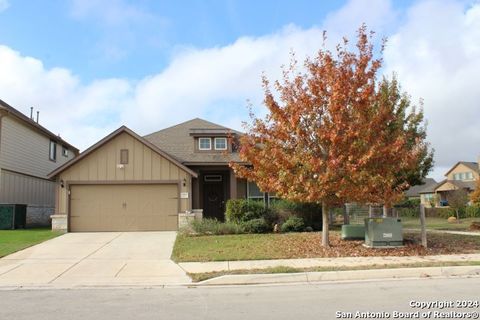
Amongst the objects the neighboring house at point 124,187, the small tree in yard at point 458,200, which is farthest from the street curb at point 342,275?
the small tree in yard at point 458,200

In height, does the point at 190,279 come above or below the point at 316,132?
below

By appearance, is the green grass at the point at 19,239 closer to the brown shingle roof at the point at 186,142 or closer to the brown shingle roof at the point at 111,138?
the brown shingle roof at the point at 111,138

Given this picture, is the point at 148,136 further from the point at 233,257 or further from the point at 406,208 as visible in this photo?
the point at 406,208

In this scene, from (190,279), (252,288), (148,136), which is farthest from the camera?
(148,136)

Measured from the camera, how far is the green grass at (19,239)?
15156 mm

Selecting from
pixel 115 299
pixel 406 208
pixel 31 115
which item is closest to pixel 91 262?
pixel 115 299

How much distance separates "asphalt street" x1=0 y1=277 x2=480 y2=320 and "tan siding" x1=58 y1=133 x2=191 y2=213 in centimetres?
1136

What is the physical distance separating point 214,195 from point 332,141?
1283cm

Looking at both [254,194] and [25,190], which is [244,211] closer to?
[254,194]

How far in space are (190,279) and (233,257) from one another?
2.56 meters

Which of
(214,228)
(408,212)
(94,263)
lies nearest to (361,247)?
(214,228)

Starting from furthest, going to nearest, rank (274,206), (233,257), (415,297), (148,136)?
(148,136) → (274,206) → (233,257) → (415,297)

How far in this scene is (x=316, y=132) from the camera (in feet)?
44.7

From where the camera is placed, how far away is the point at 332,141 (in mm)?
13312
